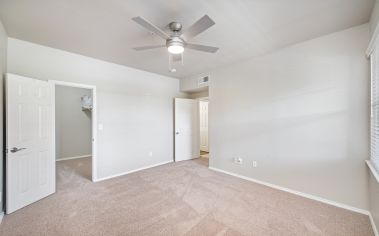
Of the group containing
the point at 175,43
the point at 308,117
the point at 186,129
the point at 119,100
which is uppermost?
the point at 175,43

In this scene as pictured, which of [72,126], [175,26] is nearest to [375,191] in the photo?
[175,26]

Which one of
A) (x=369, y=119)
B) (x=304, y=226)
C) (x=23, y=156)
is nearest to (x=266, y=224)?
(x=304, y=226)

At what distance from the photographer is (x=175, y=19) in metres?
2.07

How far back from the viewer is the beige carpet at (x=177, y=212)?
1.95 metres

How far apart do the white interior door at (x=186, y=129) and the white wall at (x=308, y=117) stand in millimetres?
1733

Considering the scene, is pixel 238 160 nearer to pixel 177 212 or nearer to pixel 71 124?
pixel 177 212

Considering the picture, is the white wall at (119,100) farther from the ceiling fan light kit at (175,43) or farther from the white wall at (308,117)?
the ceiling fan light kit at (175,43)

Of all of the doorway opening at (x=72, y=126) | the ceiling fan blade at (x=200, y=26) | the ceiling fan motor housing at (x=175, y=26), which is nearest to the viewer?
the ceiling fan blade at (x=200, y=26)

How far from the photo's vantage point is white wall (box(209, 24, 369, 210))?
2.32m

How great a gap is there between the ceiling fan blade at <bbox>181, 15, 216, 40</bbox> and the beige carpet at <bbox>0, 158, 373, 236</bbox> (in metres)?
2.32

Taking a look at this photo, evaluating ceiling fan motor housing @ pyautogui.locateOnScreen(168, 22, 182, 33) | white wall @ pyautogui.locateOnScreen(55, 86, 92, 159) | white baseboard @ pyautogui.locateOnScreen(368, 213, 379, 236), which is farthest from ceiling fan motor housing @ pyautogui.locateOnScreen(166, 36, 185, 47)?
white wall @ pyautogui.locateOnScreen(55, 86, 92, 159)

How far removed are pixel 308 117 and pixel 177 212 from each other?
Result: 260cm

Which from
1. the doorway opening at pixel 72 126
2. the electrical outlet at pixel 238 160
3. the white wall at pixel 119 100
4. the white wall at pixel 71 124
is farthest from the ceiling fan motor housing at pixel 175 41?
the white wall at pixel 71 124

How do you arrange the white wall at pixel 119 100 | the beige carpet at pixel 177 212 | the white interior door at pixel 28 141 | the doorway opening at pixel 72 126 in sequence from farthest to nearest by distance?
1. the doorway opening at pixel 72 126
2. the white wall at pixel 119 100
3. the white interior door at pixel 28 141
4. the beige carpet at pixel 177 212
